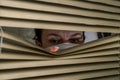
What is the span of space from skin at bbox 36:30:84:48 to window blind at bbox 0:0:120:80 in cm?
70

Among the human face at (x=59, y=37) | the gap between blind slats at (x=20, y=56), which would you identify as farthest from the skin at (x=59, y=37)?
the gap between blind slats at (x=20, y=56)

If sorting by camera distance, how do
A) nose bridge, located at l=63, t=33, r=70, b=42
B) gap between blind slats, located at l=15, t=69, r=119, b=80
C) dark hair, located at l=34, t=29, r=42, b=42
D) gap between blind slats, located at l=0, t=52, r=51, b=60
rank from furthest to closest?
1. dark hair, located at l=34, t=29, r=42, b=42
2. nose bridge, located at l=63, t=33, r=70, b=42
3. gap between blind slats, located at l=15, t=69, r=119, b=80
4. gap between blind slats, located at l=0, t=52, r=51, b=60

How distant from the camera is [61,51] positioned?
118cm

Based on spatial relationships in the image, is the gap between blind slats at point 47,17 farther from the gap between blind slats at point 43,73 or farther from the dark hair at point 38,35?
the dark hair at point 38,35

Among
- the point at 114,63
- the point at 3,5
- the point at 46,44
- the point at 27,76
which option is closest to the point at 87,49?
the point at 114,63

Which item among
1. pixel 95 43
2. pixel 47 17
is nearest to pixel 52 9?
pixel 47 17

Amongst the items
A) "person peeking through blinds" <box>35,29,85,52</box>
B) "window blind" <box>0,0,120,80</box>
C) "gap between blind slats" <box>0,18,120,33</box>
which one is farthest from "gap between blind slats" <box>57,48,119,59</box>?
"person peeking through blinds" <box>35,29,85,52</box>

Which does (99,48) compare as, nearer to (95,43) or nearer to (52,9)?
(95,43)

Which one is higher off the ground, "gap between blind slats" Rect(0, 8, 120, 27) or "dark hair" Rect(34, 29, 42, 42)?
"dark hair" Rect(34, 29, 42, 42)

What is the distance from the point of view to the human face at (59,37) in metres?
2.03

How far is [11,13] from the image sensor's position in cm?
101

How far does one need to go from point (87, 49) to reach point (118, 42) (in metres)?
0.25

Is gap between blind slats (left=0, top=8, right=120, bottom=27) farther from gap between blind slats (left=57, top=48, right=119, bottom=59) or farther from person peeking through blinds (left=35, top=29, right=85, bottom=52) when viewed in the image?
person peeking through blinds (left=35, top=29, right=85, bottom=52)

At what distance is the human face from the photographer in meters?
2.03
